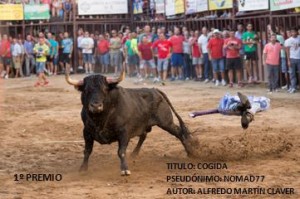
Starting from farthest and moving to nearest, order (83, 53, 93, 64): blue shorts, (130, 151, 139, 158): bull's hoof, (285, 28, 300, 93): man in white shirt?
1. (83, 53, 93, 64): blue shorts
2. (285, 28, 300, 93): man in white shirt
3. (130, 151, 139, 158): bull's hoof

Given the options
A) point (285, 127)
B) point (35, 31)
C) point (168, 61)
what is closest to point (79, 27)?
point (35, 31)

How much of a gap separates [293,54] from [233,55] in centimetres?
287

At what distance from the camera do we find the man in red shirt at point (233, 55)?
19245 mm

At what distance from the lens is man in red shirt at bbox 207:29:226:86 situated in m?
20.2

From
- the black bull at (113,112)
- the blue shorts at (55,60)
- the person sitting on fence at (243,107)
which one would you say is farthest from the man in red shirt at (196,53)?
the black bull at (113,112)

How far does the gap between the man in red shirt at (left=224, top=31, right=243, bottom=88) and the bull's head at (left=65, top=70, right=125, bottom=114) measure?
1175 cm

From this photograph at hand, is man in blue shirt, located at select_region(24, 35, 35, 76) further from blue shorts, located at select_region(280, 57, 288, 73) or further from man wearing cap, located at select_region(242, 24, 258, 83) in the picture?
blue shorts, located at select_region(280, 57, 288, 73)

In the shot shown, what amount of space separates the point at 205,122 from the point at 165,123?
12.0ft

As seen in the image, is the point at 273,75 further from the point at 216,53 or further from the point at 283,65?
the point at 216,53

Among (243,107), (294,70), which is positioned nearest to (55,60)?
(294,70)

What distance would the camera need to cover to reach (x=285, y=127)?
37.1 ft

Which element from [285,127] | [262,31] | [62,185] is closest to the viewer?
[62,185]

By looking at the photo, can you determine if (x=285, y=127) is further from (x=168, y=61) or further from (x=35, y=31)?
(x=35, y=31)

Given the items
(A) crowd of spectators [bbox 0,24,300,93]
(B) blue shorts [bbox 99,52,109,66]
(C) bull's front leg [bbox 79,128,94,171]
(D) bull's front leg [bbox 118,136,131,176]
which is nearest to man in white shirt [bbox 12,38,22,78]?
(A) crowd of spectators [bbox 0,24,300,93]
